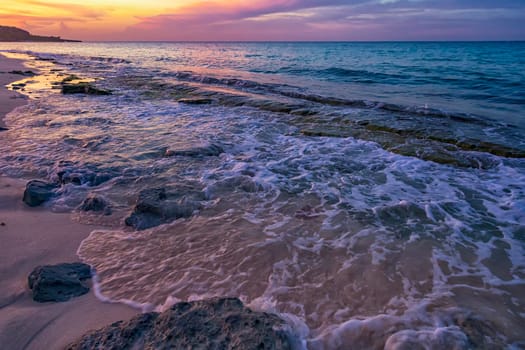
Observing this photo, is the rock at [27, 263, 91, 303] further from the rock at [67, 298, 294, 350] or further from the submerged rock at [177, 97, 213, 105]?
the submerged rock at [177, 97, 213, 105]

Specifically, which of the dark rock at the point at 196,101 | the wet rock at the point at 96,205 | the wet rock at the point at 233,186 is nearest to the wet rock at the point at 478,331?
the wet rock at the point at 233,186

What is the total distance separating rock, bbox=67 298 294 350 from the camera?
2.11 metres

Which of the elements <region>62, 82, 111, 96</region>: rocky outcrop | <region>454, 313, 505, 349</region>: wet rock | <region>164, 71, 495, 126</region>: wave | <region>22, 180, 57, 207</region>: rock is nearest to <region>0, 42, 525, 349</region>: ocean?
<region>454, 313, 505, 349</region>: wet rock

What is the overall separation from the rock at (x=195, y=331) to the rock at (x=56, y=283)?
2.38 feet

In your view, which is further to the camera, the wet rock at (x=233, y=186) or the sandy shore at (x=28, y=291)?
the wet rock at (x=233, y=186)

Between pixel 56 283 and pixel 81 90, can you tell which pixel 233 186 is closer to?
pixel 56 283

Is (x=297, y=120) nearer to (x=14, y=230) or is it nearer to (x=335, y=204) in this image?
(x=335, y=204)

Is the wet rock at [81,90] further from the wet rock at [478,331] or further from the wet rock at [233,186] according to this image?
the wet rock at [478,331]

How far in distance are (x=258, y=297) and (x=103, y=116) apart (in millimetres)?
9296

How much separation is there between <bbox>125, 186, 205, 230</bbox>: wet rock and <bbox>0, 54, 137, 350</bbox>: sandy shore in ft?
1.85

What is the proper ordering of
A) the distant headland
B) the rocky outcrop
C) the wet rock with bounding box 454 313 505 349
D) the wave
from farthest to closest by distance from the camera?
the distant headland, the rocky outcrop, the wave, the wet rock with bounding box 454 313 505 349

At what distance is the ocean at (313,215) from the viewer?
2.75m

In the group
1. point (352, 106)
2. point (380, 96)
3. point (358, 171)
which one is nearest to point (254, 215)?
point (358, 171)

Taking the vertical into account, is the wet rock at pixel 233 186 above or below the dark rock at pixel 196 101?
below
